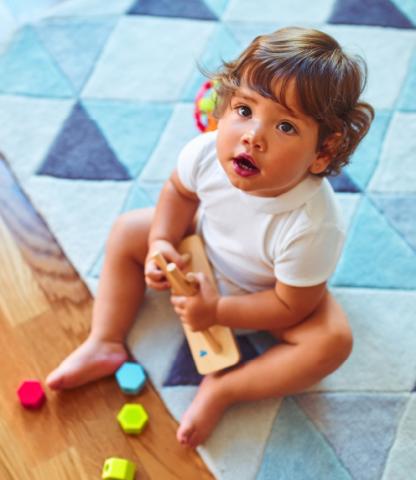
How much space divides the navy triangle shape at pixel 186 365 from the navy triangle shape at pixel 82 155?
35 cm

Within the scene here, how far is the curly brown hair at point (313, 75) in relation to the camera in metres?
0.70

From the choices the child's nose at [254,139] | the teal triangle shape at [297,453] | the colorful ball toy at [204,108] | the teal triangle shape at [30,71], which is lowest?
the teal triangle shape at [297,453]

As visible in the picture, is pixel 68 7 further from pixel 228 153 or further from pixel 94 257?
pixel 228 153

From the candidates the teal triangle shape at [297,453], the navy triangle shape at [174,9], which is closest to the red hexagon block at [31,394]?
the teal triangle shape at [297,453]

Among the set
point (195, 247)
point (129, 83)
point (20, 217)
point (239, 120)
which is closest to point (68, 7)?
point (129, 83)

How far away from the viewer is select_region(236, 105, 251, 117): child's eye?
73 centimetres

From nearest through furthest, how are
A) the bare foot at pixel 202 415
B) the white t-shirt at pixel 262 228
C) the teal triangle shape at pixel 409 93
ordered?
the white t-shirt at pixel 262 228, the bare foot at pixel 202 415, the teal triangle shape at pixel 409 93

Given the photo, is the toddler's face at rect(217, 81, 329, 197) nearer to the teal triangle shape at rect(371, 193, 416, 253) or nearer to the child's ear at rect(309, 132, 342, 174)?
the child's ear at rect(309, 132, 342, 174)

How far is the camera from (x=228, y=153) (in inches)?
29.3

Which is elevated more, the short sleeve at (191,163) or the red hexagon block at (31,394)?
the short sleeve at (191,163)

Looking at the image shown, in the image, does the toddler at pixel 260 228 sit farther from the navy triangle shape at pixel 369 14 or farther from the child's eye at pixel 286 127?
the navy triangle shape at pixel 369 14

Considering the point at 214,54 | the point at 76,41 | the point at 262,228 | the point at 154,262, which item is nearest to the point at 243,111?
the point at 262,228

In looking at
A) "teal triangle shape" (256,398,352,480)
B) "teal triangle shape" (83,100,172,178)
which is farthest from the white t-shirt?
"teal triangle shape" (83,100,172,178)

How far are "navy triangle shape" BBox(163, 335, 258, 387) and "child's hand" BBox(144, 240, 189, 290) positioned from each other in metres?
0.14
